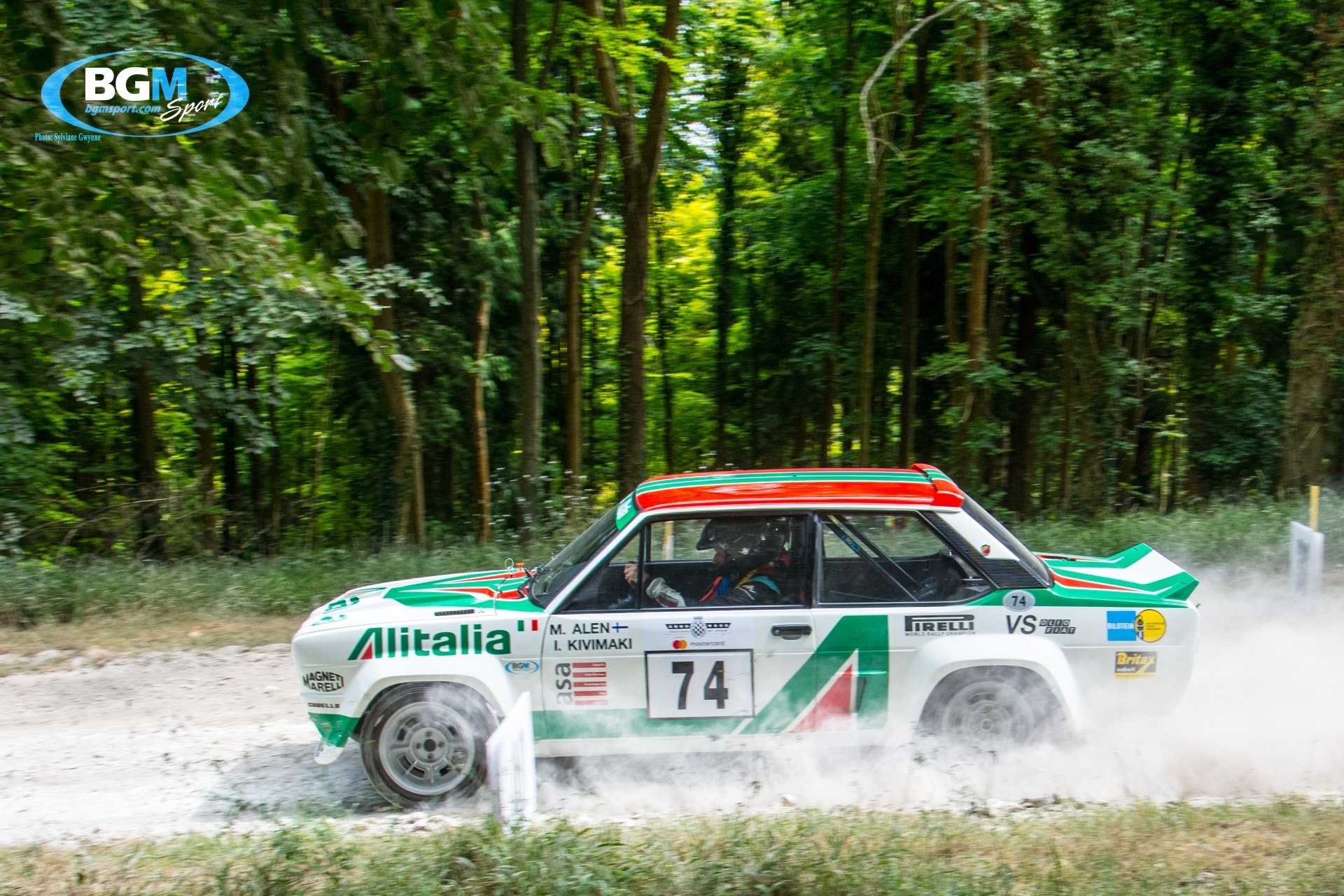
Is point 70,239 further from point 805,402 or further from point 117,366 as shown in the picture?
point 805,402

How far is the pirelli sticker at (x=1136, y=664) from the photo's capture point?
19.1 feet

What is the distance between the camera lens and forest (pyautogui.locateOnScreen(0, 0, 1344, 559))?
13125mm

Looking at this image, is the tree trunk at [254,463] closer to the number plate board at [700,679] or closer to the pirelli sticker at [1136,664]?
the number plate board at [700,679]

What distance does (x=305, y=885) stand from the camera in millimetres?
4238

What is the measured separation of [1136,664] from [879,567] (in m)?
1.47

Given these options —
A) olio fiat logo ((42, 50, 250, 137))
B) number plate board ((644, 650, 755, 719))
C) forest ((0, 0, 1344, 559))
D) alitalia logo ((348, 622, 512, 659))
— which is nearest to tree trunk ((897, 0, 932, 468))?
forest ((0, 0, 1344, 559))

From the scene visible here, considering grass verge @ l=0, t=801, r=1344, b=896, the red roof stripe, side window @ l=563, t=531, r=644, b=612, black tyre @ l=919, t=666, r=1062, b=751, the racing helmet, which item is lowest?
grass verge @ l=0, t=801, r=1344, b=896

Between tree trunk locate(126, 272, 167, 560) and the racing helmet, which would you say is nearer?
the racing helmet

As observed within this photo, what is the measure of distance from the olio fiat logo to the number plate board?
12.8 ft

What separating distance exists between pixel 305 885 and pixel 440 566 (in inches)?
273

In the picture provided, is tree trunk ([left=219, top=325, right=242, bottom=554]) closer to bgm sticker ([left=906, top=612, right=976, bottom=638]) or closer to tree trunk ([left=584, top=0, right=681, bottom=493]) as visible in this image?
tree trunk ([left=584, top=0, right=681, bottom=493])

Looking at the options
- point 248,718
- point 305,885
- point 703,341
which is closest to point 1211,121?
point 703,341

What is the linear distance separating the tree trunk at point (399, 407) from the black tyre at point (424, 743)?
8.69m

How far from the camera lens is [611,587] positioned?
589cm
